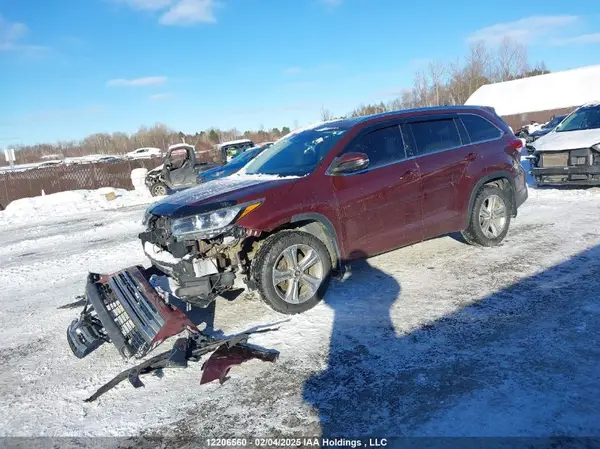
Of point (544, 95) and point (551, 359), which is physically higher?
point (544, 95)

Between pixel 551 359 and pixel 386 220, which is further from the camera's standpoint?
pixel 386 220

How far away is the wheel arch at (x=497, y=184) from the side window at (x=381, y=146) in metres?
1.24

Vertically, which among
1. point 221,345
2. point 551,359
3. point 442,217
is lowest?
point 551,359

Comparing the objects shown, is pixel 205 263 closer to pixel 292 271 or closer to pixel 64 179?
pixel 292 271

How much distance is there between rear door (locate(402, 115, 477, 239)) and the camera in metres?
5.30

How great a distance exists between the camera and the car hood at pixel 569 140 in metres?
8.99

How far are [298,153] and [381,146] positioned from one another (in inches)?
37.0

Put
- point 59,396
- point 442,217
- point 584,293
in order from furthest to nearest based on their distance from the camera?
point 442,217, point 584,293, point 59,396

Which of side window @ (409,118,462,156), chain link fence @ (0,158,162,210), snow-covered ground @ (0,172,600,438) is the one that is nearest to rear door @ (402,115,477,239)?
side window @ (409,118,462,156)

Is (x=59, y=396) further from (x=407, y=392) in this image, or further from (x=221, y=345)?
(x=407, y=392)

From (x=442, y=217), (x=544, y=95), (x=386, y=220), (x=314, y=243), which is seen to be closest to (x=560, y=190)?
(x=442, y=217)

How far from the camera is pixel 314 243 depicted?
171 inches

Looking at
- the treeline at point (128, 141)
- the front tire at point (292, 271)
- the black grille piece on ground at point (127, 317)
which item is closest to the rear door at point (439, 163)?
the front tire at point (292, 271)

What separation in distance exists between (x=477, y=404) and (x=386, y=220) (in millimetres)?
2458
